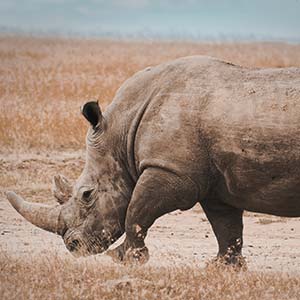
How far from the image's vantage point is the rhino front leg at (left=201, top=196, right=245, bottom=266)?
9.29m

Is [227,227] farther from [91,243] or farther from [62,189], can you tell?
[62,189]

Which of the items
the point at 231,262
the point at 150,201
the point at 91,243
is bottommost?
the point at 231,262

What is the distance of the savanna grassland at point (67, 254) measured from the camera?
25.7ft

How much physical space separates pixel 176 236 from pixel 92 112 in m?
2.92

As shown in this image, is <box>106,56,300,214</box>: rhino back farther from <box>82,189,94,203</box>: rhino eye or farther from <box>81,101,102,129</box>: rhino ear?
<box>82,189,94,203</box>: rhino eye

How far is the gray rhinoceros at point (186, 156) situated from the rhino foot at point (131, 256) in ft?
0.04

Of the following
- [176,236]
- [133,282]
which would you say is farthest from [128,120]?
[176,236]

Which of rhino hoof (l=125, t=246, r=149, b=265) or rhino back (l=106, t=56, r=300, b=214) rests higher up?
rhino back (l=106, t=56, r=300, b=214)

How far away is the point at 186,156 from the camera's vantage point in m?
8.48

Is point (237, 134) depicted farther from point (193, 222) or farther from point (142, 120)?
point (193, 222)

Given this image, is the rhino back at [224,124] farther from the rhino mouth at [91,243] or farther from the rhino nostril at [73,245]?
the rhino nostril at [73,245]

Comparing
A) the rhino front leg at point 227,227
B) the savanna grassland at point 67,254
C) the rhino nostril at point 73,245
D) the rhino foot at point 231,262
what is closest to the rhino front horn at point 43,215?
the rhino nostril at point 73,245

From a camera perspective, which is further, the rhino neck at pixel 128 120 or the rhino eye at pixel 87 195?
the rhino eye at pixel 87 195

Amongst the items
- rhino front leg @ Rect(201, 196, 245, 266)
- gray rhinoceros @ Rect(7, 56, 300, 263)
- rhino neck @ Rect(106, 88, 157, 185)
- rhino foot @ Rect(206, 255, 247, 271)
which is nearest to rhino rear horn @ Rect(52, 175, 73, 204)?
gray rhinoceros @ Rect(7, 56, 300, 263)
